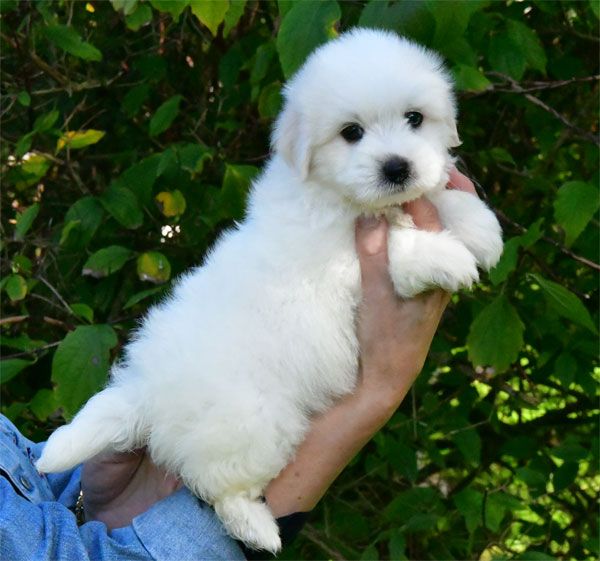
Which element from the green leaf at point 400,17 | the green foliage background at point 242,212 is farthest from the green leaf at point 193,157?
the green leaf at point 400,17

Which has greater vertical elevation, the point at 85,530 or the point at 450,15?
the point at 450,15

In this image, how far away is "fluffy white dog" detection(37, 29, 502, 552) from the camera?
2.14 meters

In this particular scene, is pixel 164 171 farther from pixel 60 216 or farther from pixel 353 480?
pixel 353 480

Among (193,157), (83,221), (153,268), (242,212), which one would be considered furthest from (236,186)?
(83,221)

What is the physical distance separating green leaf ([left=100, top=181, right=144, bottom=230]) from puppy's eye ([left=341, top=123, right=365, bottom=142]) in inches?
45.8

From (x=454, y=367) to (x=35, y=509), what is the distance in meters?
2.18

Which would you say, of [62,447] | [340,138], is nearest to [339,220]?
[340,138]

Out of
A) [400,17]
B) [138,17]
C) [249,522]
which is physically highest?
[400,17]

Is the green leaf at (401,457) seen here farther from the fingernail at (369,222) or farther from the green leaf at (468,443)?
the fingernail at (369,222)

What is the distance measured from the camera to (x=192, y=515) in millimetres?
2119

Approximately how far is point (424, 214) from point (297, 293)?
1.34 ft

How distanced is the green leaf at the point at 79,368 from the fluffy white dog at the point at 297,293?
0.28m

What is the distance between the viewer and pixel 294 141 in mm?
2283

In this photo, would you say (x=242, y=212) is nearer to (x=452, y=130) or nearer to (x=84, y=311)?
(x=84, y=311)
